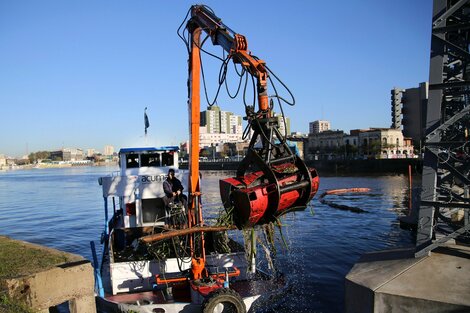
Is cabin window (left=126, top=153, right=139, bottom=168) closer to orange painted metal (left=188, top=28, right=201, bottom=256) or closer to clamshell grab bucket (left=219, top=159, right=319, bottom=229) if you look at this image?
orange painted metal (left=188, top=28, right=201, bottom=256)

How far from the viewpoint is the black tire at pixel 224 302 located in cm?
890

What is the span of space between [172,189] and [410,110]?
111596 millimetres

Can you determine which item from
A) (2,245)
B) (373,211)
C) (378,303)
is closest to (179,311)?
(2,245)

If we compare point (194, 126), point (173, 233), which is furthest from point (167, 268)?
point (194, 126)

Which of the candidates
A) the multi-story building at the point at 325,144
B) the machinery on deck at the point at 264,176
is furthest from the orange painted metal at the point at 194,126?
the multi-story building at the point at 325,144

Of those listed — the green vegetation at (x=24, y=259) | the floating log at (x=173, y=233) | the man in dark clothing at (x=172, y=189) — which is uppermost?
the man in dark clothing at (x=172, y=189)

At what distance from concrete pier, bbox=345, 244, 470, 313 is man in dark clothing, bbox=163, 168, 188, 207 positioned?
19.3 ft

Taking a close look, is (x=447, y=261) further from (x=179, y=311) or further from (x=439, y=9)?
(x=179, y=311)

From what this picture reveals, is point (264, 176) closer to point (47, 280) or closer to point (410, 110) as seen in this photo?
point (47, 280)

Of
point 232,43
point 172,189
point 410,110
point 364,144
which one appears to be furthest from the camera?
point 364,144

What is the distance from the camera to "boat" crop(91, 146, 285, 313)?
9.75 m

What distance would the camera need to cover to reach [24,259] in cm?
749

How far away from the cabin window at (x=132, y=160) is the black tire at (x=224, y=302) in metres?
8.70

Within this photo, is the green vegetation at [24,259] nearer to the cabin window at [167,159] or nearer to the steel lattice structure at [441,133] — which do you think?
the steel lattice structure at [441,133]
